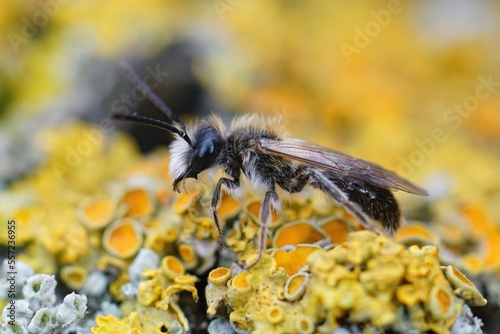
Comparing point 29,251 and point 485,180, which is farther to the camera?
point 485,180

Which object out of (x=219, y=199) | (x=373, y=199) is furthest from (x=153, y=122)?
(x=373, y=199)

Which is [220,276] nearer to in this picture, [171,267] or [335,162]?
[171,267]

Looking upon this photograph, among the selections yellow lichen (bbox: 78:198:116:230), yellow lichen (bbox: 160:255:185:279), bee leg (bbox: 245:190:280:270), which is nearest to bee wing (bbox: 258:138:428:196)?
bee leg (bbox: 245:190:280:270)

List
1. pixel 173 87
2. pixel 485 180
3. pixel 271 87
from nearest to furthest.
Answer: pixel 485 180
pixel 173 87
pixel 271 87

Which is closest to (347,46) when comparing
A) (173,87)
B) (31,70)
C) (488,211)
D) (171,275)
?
(173,87)

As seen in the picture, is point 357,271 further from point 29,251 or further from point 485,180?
point 485,180

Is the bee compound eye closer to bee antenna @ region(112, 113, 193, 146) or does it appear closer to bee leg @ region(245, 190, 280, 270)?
bee antenna @ region(112, 113, 193, 146)
